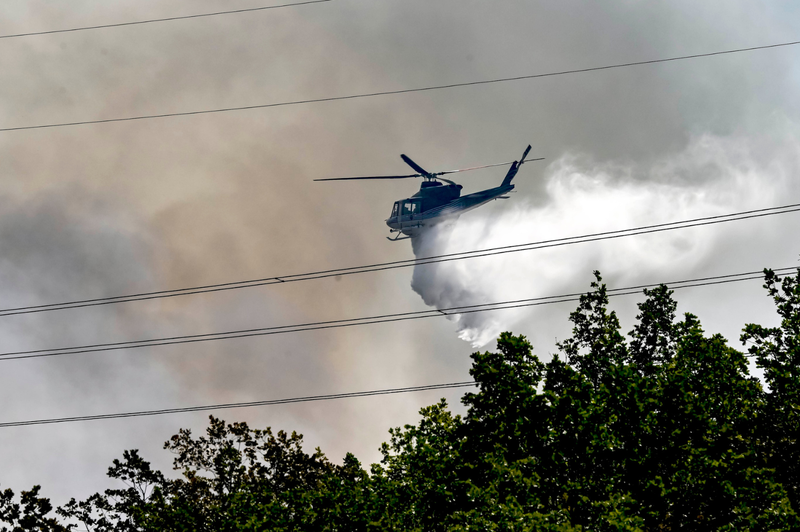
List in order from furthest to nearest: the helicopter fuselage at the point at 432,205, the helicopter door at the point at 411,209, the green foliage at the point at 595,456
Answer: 1. the helicopter door at the point at 411,209
2. the helicopter fuselage at the point at 432,205
3. the green foliage at the point at 595,456

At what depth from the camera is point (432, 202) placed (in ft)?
292

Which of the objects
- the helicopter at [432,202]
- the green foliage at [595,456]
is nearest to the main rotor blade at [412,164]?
the helicopter at [432,202]

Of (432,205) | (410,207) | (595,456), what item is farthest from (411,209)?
(595,456)

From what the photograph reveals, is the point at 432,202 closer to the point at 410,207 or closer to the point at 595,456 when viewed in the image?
the point at 410,207

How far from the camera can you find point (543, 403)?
2728 cm

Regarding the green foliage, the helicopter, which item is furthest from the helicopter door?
the green foliage

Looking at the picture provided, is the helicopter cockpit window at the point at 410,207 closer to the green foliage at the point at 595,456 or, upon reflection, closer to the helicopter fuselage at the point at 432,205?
the helicopter fuselage at the point at 432,205

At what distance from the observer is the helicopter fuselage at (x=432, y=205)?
286 ft

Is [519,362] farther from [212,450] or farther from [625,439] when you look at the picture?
[212,450]

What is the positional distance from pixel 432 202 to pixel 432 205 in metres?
0.42

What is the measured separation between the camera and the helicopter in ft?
286

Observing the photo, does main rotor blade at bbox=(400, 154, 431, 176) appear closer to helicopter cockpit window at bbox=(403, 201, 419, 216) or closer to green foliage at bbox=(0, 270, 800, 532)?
helicopter cockpit window at bbox=(403, 201, 419, 216)

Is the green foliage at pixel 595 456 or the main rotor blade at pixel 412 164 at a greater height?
the main rotor blade at pixel 412 164

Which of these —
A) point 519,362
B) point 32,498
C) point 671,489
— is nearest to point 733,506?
point 671,489
